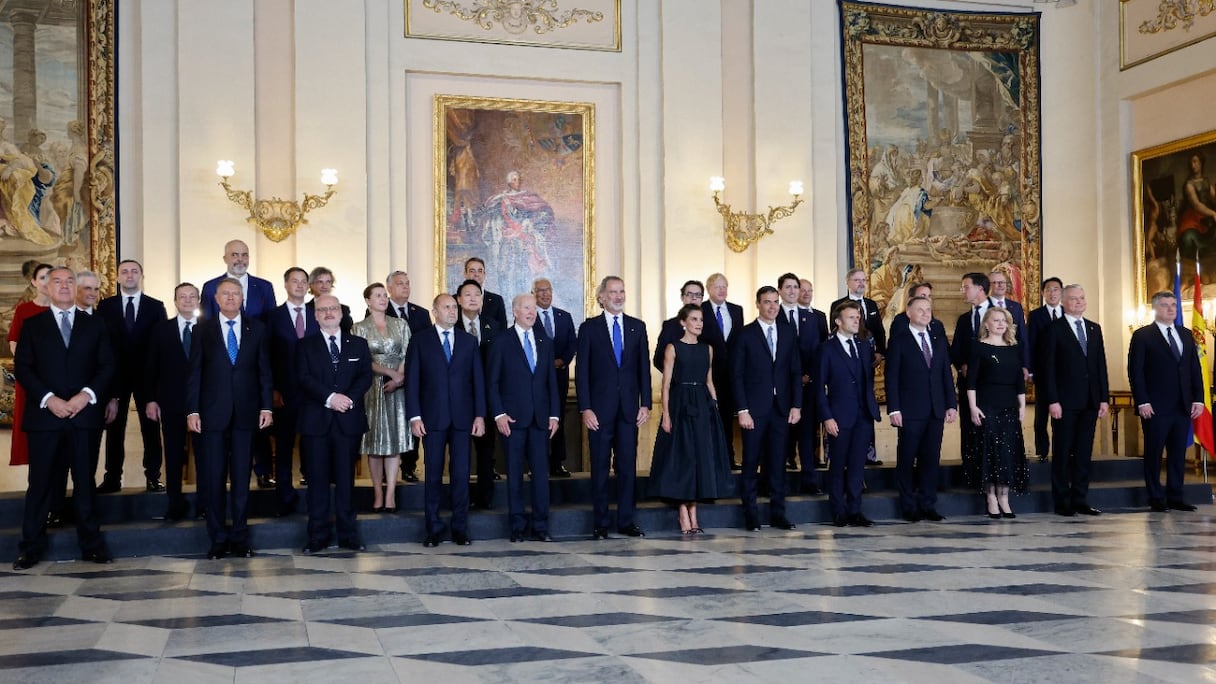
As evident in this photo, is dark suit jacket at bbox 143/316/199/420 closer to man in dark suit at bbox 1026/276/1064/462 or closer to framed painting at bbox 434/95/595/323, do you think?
framed painting at bbox 434/95/595/323

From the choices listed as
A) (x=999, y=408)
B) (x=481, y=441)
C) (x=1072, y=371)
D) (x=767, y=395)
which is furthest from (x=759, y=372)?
(x=1072, y=371)

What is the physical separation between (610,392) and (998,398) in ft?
9.33

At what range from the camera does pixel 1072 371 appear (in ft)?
30.0

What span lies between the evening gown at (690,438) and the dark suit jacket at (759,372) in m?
0.39

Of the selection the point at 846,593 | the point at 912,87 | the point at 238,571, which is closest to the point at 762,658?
the point at 846,593

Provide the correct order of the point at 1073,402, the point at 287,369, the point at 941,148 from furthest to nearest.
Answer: the point at 941,148 → the point at 1073,402 → the point at 287,369

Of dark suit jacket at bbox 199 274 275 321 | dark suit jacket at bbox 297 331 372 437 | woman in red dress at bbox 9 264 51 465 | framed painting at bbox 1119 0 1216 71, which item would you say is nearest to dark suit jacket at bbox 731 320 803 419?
dark suit jacket at bbox 297 331 372 437

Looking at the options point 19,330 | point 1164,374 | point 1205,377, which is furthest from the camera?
point 1205,377

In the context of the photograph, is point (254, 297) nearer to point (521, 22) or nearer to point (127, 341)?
point (127, 341)

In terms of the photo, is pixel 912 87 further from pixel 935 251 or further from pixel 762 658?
pixel 762 658

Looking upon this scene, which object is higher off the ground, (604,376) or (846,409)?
(604,376)

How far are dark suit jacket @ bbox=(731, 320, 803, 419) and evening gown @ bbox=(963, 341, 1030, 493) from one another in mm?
1406

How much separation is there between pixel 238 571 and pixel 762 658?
11.2ft

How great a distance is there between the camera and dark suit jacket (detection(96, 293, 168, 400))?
778 centimetres
